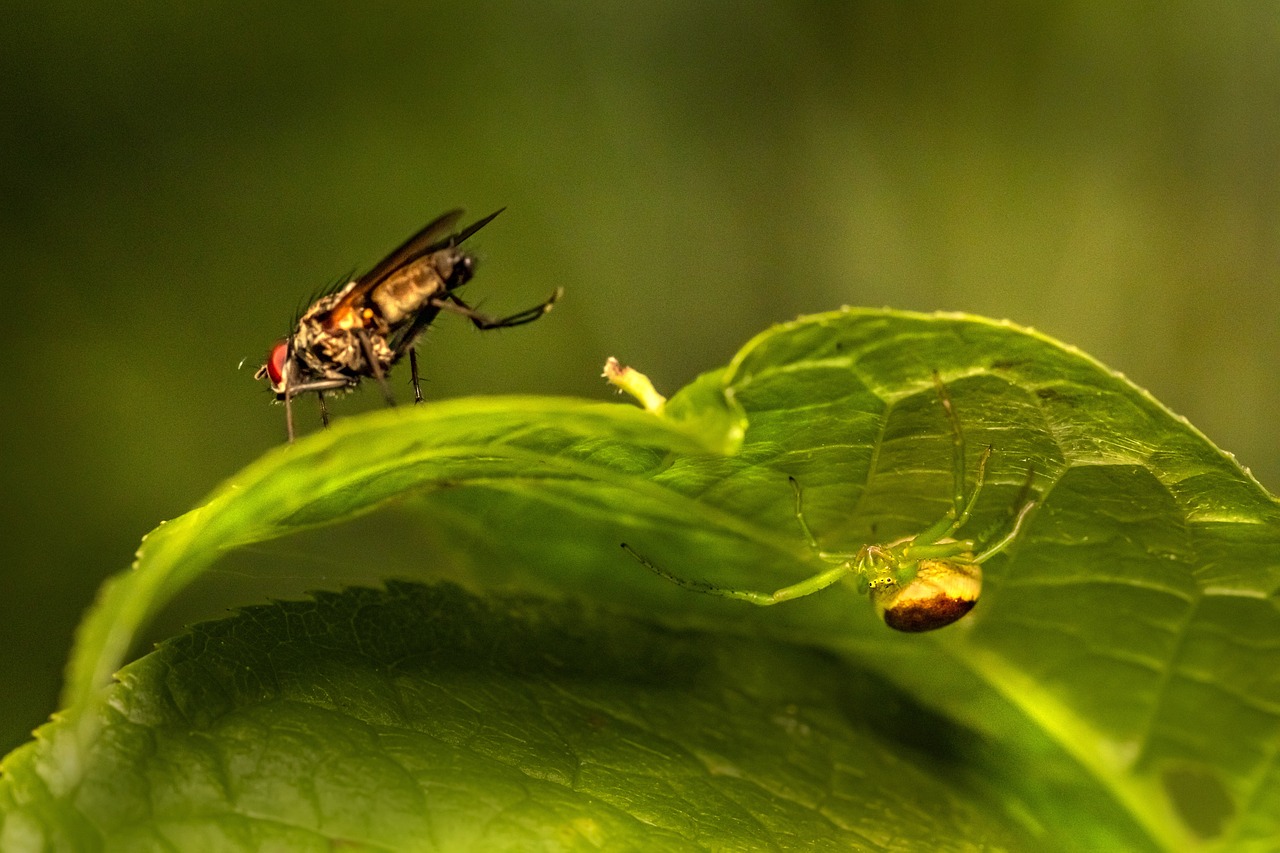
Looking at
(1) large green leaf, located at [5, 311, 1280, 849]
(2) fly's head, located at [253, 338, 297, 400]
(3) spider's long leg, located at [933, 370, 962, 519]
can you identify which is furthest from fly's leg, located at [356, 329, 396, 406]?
(3) spider's long leg, located at [933, 370, 962, 519]

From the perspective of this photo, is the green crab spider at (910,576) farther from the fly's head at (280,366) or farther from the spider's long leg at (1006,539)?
the fly's head at (280,366)

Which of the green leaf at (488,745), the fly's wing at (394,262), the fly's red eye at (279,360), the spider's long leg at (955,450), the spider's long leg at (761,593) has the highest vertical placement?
the fly's wing at (394,262)

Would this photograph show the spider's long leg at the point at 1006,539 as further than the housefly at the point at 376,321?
No

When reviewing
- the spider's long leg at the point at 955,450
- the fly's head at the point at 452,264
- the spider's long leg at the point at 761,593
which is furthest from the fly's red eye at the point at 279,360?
the spider's long leg at the point at 955,450

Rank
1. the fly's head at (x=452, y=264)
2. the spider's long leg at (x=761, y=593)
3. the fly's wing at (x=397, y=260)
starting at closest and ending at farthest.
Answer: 1. the spider's long leg at (x=761, y=593)
2. the fly's wing at (x=397, y=260)
3. the fly's head at (x=452, y=264)

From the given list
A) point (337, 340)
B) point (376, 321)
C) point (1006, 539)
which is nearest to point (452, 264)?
point (376, 321)

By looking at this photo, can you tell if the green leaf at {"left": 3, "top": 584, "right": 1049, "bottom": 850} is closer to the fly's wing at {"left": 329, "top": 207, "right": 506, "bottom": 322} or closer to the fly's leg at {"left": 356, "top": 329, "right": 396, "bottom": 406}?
the fly's leg at {"left": 356, "top": 329, "right": 396, "bottom": 406}
